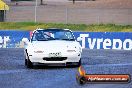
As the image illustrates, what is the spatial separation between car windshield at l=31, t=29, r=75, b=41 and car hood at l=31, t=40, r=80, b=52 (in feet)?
1.92

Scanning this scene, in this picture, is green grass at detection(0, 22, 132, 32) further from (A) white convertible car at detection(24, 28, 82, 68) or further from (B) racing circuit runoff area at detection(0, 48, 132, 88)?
(A) white convertible car at detection(24, 28, 82, 68)

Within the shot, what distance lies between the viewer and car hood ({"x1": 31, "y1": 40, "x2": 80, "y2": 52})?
1756 centimetres

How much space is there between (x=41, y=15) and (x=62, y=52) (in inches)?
1409

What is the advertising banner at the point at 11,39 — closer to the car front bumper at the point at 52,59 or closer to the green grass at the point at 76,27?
the car front bumper at the point at 52,59

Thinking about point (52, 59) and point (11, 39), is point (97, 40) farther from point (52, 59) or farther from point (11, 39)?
point (52, 59)

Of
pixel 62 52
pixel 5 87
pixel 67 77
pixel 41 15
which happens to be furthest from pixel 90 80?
pixel 41 15

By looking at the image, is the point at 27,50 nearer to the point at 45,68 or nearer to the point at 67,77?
the point at 45,68

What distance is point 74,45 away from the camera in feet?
58.8

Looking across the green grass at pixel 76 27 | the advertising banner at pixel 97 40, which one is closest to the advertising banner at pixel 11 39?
the advertising banner at pixel 97 40

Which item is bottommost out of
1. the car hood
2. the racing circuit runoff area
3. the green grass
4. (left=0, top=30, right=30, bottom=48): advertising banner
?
the green grass

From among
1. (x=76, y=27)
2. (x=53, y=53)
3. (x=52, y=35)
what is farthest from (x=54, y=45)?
(x=76, y=27)

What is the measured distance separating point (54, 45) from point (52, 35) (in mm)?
1266

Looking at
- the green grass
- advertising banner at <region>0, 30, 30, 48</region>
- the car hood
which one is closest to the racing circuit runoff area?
the car hood

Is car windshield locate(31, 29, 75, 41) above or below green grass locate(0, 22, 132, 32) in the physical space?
above
